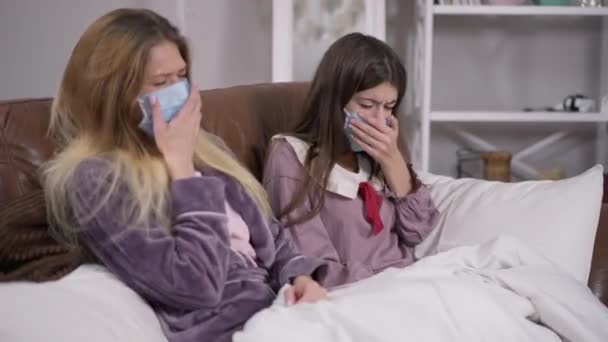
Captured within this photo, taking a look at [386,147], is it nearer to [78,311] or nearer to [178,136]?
[178,136]

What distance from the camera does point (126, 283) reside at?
1298 millimetres

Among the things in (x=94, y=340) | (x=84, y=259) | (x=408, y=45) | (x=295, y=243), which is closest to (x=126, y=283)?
(x=84, y=259)

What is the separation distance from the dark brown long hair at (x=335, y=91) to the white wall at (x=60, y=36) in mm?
1862

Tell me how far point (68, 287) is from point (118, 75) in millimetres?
344

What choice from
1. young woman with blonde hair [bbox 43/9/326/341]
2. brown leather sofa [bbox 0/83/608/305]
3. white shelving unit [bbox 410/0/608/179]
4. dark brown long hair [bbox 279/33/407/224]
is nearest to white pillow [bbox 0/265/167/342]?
young woman with blonde hair [bbox 43/9/326/341]

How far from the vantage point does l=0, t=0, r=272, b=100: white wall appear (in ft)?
11.2

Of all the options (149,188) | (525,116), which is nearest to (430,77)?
(525,116)

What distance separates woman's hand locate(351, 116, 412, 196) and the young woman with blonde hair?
37 cm

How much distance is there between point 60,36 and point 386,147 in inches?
84.0

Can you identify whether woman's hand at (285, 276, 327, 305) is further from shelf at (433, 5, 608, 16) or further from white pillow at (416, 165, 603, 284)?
shelf at (433, 5, 608, 16)

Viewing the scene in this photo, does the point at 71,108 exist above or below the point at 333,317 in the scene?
above

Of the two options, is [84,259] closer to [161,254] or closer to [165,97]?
[161,254]

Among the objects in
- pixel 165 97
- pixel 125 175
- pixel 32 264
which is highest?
pixel 165 97

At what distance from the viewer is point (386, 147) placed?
1.71 metres
